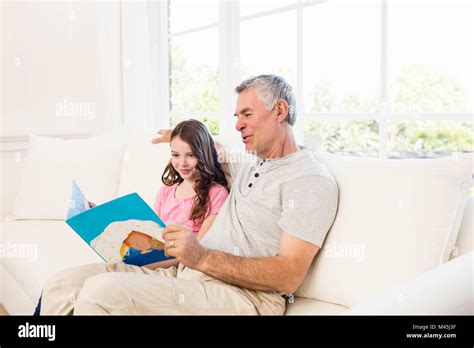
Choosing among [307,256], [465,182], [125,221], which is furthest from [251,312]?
[465,182]

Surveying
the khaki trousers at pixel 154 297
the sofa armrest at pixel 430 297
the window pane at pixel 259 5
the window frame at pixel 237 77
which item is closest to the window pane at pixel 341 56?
the window frame at pixel 237 77

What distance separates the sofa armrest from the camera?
1.05m

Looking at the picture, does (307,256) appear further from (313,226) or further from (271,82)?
(271,82)

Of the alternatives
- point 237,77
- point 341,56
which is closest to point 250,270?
point 341,56

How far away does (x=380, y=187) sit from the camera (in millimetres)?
1645

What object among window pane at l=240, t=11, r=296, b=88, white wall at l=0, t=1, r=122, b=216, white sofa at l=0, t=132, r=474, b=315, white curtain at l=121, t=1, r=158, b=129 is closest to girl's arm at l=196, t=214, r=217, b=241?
white sofa at l=0, t=132, r=474, b=315

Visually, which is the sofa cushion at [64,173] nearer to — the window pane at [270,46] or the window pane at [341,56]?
the window pane at [270,46]

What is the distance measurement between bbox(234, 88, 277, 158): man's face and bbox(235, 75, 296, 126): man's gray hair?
0.02 metres

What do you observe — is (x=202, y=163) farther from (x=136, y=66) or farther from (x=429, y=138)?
Result: (x=136, y=66)

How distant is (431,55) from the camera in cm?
226

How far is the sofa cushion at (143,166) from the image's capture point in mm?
2516

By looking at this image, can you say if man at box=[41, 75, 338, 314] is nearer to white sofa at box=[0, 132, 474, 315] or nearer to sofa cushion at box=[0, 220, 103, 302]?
white sofa at box=[0, 132, 474, 315]

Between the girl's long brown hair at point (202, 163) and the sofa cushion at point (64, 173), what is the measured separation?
83 centimetres
